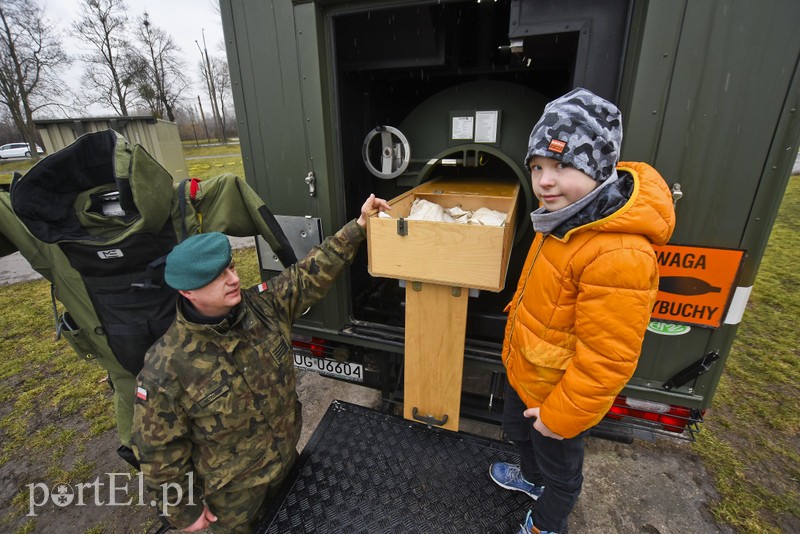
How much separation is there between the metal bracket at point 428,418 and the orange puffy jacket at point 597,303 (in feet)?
2.57

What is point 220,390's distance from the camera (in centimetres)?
148

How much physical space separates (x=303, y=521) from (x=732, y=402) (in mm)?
3374

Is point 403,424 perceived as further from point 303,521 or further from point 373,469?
point 303,521

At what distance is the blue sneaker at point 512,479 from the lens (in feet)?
6.39

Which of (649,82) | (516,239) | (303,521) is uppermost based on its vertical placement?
(649,82)

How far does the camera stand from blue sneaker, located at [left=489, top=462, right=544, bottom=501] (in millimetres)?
1949

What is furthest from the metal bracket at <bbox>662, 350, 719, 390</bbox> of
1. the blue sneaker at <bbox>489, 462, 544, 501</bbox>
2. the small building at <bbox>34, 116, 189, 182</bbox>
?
the small building at <bbox>34, 116, 189, 182</bbox>

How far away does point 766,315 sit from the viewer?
13.9 ft

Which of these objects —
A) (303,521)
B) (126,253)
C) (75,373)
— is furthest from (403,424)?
(75,373)

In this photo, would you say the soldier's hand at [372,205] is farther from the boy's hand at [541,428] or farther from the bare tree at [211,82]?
the bare tree at [211,82]

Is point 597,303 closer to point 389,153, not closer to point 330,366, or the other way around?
point 330,366

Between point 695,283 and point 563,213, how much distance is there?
75 centimetres

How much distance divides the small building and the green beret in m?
7.76

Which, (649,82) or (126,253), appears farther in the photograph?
(126,253)
